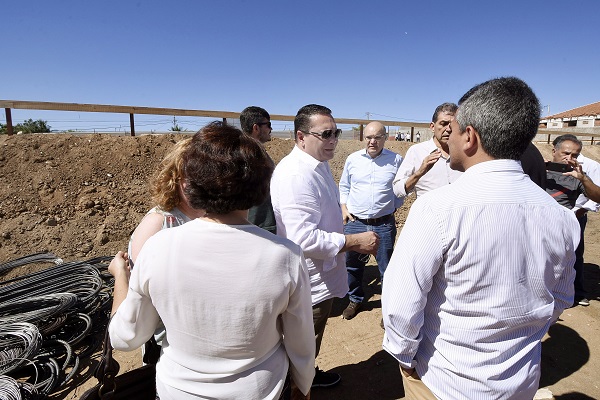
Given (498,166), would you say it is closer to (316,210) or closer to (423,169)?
(316,210)

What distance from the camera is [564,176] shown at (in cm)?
375

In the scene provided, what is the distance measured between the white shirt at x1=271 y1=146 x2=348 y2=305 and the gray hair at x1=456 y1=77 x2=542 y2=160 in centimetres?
106

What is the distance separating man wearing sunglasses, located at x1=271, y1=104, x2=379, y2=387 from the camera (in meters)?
2.00

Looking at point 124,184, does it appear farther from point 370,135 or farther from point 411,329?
point 411,329

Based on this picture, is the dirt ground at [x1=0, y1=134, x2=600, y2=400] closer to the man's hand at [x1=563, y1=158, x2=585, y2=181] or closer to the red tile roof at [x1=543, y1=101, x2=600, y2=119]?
the man's hand at [x1=563, y1=158, x2=585, y2=181]

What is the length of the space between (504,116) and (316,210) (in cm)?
117

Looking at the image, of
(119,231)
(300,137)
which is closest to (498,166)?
(300,137)

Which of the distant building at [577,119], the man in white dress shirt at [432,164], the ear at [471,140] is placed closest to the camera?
the ear at [471,140]

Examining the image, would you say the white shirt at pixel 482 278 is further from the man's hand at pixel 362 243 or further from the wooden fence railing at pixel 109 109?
the wooden fence railing at pixel 109 109

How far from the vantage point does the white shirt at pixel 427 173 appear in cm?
321

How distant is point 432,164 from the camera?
3.00 m

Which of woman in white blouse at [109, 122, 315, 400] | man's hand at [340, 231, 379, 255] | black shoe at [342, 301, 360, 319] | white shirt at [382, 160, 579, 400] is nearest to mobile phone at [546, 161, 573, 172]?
black shoe at [342, 301, 360, 319]

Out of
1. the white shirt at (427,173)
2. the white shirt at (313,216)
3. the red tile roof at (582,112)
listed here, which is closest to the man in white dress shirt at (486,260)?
the white shirt at (313,216)

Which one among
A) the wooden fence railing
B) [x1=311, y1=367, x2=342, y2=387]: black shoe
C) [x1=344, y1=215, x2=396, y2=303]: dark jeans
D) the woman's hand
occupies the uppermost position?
the wooden fence railing
